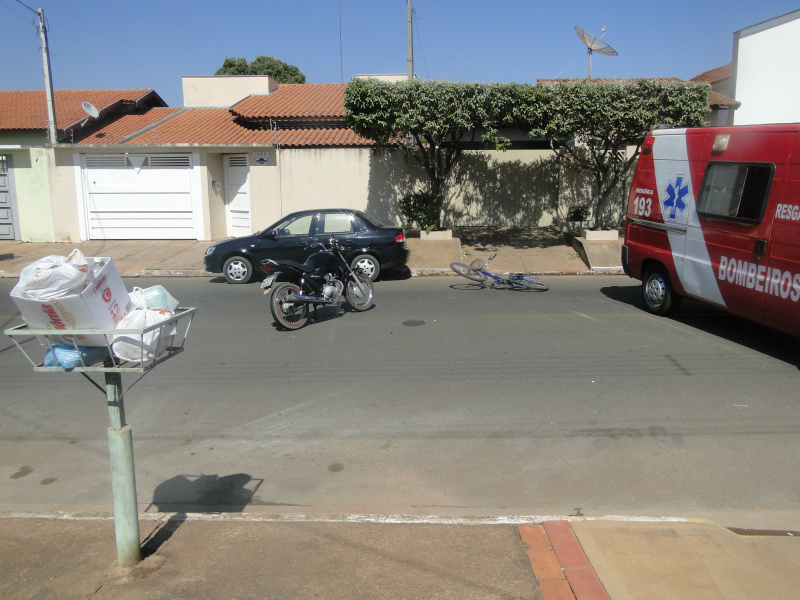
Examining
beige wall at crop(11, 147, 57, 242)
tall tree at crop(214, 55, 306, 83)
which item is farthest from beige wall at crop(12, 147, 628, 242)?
tall tree at crop(214, 55, 306, 83)

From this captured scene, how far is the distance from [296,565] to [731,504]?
3.07m

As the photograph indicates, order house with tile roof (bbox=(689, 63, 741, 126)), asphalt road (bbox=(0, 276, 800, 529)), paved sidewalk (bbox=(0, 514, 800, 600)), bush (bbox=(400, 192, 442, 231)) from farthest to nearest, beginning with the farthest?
house with tile roof (bbox=(689, 63, 741, 126)) → bush (bbox=(400, 192, 442, 231)) → asphalt road (bbox=(0, 276, 800, 529)) → paved sidewalk (bbox=(0, 514, 800, 600))

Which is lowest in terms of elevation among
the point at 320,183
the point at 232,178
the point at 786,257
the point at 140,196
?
the point at 786,257

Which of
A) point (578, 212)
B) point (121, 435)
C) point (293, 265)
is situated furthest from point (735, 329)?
point (121, 435)

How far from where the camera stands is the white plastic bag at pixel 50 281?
328cm

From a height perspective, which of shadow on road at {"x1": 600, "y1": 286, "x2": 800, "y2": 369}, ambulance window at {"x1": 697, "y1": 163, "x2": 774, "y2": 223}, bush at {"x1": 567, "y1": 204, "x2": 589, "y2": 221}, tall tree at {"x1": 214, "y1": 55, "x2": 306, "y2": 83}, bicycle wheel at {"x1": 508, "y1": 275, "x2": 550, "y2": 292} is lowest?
shadow on road at {"x1": 600, "y1": 286, "x2": 800, "y2": 369}

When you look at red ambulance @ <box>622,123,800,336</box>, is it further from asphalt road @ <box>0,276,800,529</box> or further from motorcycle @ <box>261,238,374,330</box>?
motorcycle @ <box>261,238,374,330</box>

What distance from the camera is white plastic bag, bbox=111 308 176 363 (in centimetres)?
352

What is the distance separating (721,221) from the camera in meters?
8.80

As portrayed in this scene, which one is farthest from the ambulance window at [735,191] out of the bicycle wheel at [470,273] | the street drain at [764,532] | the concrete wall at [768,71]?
the concrete wall at [768,71]

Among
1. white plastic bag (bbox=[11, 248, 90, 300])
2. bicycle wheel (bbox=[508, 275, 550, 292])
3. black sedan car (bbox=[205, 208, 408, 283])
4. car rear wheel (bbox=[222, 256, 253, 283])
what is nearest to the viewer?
white plastic bag (bbox=[11, 248, 90, 300])

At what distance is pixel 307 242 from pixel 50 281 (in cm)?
1010

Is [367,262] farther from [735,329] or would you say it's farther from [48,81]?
[48,81]

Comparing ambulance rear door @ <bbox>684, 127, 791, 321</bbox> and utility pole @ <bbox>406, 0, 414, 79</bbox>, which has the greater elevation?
utility pole @ <bbox>406, 0, 414, 79</bbox>
